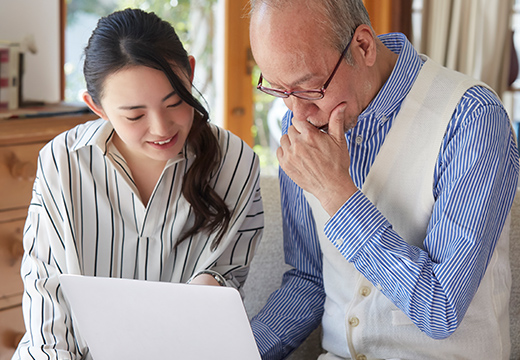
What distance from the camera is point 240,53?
3.92 m

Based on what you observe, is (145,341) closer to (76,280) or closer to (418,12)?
(76,280)

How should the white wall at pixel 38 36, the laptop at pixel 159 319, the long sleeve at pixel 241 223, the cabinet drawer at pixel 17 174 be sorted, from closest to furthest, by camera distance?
the laptop at pixel 159 319
the long sleeve at pixel 241 223
the cabinet drawer at pixel 17 174
the white wall at pixel 38 36

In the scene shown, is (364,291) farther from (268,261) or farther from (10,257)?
(10,257)

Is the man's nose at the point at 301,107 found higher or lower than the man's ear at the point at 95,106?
higher

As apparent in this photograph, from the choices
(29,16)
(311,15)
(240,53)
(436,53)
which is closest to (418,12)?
(436,53)

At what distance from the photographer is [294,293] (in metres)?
1.55

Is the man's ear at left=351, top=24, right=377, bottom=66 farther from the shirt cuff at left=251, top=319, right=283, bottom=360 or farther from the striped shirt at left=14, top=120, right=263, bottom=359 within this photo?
the shirt cuff at left=251, top=319, right=283, bottom=360

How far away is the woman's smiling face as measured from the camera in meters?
1.30

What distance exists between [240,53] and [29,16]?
154cm

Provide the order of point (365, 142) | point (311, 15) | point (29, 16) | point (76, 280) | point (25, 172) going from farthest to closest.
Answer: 1. point (29, 16)
2. point (25, 172)
3. point (365, 142)
4. point (311, 15)
5. point (76, 280)

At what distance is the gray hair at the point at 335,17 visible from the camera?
4.08 feet

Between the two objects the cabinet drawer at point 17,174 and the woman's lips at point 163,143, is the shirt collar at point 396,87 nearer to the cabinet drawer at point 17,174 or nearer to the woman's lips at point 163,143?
the woman's lips at point 163,143

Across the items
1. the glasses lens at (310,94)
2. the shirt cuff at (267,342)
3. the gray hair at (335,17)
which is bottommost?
the shirt cuff at (267,342)

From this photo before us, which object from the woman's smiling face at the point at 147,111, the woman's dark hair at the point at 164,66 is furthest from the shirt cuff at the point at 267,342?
the woman's smiling face at the point at 147,111
